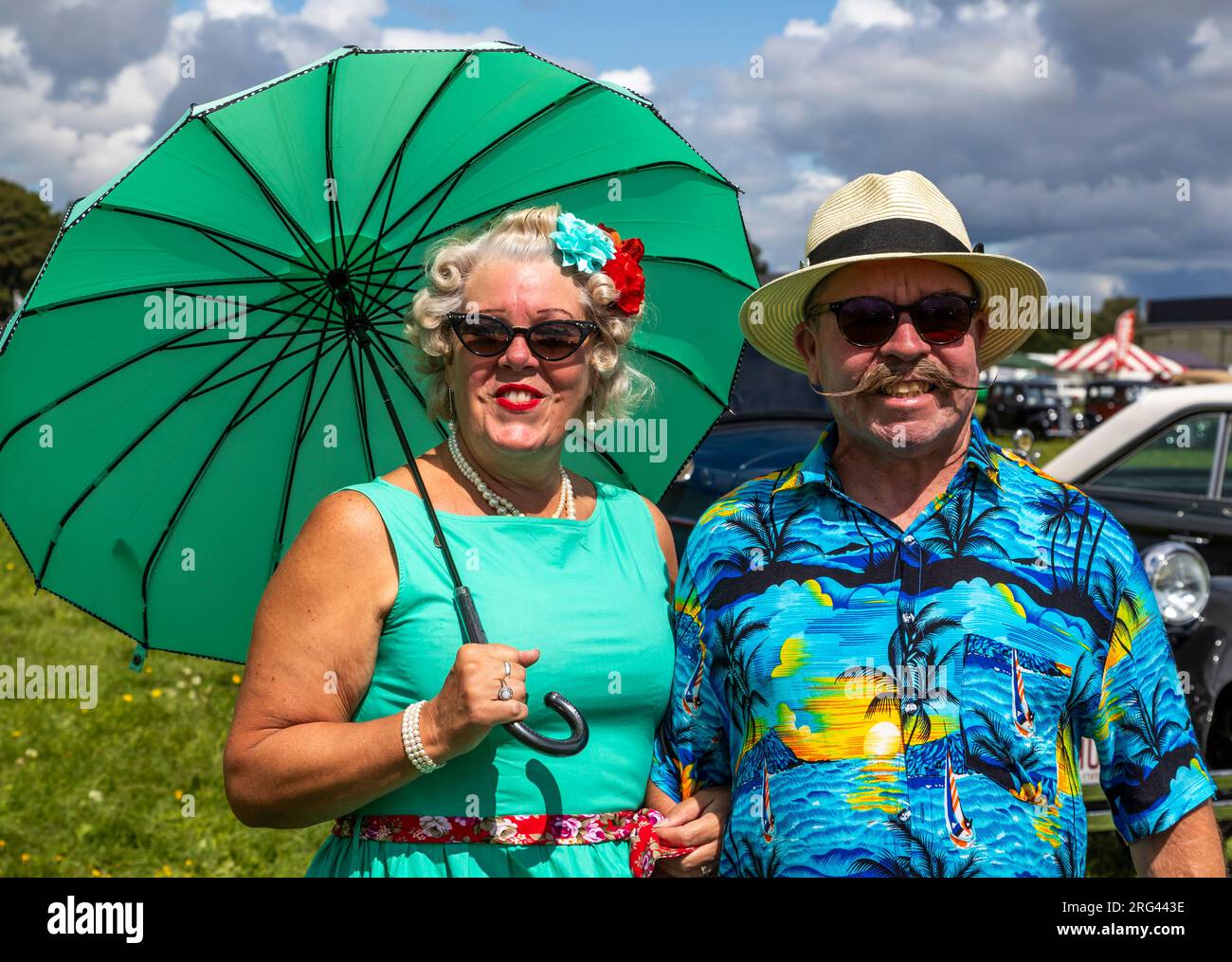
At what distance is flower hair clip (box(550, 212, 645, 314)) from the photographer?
7.68 feet

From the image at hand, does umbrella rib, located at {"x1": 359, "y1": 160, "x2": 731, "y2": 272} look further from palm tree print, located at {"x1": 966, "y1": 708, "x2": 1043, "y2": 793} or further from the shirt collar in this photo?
palm tree print, located at {"x1": 966, "y1": 708, "x2": 1043, "y2": 793}

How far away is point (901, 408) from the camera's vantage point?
2152mm

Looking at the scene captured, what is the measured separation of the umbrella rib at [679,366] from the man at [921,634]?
2.24 ft

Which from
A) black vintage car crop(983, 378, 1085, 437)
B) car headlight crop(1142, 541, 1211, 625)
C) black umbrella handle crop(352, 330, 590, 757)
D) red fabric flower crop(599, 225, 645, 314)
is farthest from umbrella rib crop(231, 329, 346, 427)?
black vintage car crop(983, 378, 1085, 437)

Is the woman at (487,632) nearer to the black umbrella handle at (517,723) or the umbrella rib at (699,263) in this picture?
the black umbrella handle at (517,723)

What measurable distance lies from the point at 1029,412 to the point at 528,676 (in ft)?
101

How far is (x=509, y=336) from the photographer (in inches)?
90.7

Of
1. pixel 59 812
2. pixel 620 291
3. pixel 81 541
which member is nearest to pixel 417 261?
pixel 620 291

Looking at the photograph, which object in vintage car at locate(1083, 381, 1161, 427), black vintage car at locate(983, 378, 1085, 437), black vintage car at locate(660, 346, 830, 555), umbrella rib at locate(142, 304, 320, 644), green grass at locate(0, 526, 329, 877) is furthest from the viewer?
vintage car at locate(1083, 381, 1161, 427)

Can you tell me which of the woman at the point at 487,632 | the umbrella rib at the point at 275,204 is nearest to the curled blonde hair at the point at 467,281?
the woman at the point at 487,632

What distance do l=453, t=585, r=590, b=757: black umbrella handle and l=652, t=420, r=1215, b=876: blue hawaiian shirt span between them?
0.31 meters

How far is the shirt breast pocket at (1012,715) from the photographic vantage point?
2.00 metres
